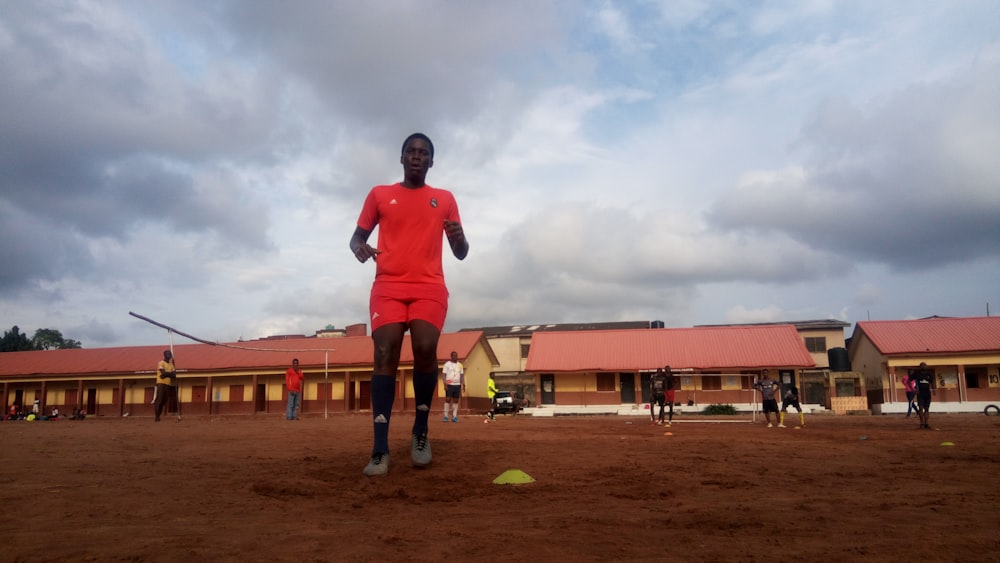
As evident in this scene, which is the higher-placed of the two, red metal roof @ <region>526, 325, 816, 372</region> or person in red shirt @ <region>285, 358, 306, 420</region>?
red metal roof @ <region>526, 325, 816, 372</region>

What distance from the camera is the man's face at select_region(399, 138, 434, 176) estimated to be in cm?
554

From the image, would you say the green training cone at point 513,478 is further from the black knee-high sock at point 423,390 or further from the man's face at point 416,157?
the man's face at point 416,157

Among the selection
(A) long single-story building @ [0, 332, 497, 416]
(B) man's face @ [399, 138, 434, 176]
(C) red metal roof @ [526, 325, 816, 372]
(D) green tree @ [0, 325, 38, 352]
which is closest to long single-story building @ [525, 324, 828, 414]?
(C) red metal roof @ [526, 325, 816, 372]

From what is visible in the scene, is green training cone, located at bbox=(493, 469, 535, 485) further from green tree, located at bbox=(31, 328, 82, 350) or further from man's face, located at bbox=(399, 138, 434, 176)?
green tree, located at bbox=(31, 328, 82, 350)

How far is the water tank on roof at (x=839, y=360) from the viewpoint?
156 feet

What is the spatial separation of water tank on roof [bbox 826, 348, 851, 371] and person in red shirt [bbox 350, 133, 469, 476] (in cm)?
4879

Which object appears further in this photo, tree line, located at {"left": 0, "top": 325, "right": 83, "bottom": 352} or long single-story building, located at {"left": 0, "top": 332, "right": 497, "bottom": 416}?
tree line, located at {"left": 0, "top": 325, "right": 83, "bottom": 352}

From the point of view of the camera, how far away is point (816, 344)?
51375mm

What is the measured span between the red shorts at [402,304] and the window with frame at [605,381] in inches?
1383

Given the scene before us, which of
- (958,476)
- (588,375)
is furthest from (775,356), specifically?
(958,476)

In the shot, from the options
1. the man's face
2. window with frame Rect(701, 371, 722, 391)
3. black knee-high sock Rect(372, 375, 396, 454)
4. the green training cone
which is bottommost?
window with frame Rect(701, 371, 722, 391)

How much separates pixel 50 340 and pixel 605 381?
71.5m

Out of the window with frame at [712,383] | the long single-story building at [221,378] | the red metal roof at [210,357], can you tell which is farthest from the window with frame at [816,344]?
the red metal roof at [210,357]

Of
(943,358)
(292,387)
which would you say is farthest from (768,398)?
(943,358)
